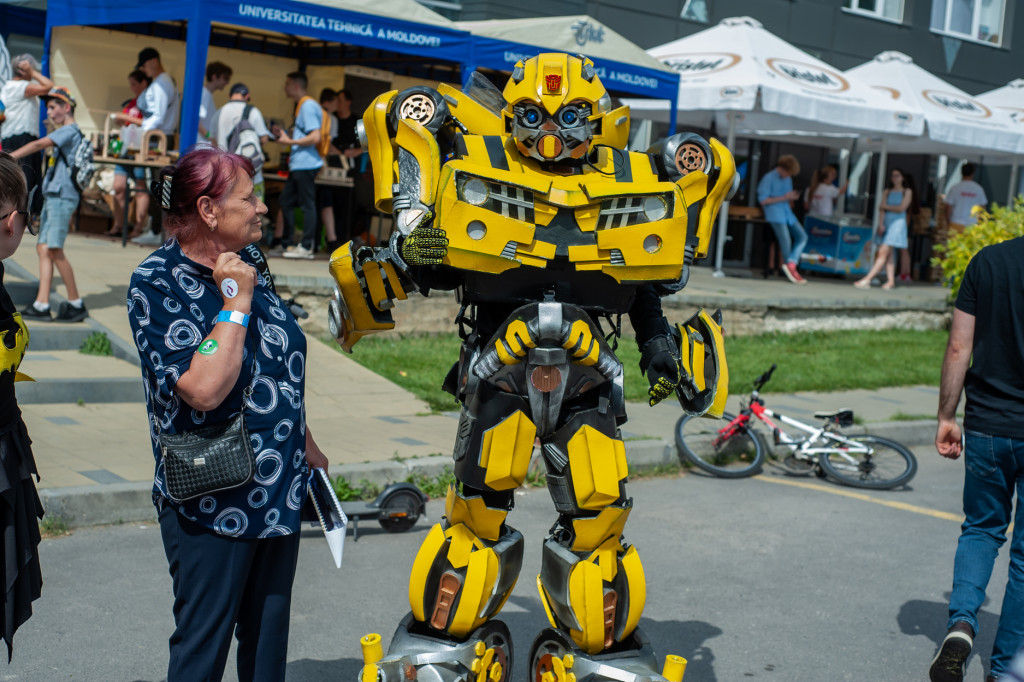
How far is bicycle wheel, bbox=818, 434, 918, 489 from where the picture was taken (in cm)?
750

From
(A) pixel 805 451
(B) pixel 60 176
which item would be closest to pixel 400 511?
(A) pixel 805 451

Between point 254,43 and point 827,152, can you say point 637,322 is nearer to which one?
point 254,43

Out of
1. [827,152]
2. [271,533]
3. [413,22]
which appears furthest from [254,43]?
[271,533]

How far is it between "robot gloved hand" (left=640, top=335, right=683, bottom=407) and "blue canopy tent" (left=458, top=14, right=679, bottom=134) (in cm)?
804

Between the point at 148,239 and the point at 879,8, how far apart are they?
1493 centimetres

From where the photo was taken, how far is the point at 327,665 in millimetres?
4152

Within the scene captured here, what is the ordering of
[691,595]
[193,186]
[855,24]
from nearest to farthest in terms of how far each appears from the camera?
[193,186]
[691,595]
[855,24]

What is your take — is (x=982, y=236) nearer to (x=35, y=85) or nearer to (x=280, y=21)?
(x=280, y=21)

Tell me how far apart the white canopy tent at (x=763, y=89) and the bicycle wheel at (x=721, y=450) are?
6.61 metres

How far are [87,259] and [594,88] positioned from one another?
8128 mm

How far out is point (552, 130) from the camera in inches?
139

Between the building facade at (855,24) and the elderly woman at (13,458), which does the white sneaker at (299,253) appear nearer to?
the building facade at (855,24)

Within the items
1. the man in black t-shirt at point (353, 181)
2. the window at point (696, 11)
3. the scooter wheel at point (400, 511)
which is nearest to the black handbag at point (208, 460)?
the scooter wheel at point (400, 511)

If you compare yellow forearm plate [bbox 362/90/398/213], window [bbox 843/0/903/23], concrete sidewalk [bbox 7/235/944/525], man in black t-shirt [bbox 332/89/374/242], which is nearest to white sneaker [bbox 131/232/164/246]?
concrete sidewalk [bbox 7/235/944/525]
